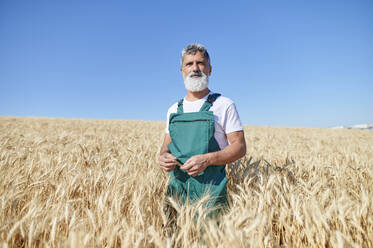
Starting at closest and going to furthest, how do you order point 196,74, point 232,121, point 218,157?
point 218,157 < point 232,121 < point 196,74

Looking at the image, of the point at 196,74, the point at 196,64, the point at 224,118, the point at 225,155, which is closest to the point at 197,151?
the point at 225,155

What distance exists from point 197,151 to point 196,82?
0.73 meters

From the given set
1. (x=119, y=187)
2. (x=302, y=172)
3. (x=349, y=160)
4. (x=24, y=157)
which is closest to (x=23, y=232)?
(x=119, y=187)

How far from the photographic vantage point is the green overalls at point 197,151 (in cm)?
191

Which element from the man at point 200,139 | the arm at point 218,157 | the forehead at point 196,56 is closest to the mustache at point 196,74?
the man at point 200,139

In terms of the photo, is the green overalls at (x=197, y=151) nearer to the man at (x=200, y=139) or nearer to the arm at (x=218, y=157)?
the man at (x=200, y=139)

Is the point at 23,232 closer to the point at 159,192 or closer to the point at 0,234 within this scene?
the point at 0,234


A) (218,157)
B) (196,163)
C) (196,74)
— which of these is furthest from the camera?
(196,74)

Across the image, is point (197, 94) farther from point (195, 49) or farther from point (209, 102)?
point (195, 49)

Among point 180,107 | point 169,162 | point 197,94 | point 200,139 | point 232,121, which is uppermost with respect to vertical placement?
point 197,94

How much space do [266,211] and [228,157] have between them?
535mm

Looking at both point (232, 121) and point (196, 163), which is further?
point (232, 121)

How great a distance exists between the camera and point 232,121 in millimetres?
2051

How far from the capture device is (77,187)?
1979mm
